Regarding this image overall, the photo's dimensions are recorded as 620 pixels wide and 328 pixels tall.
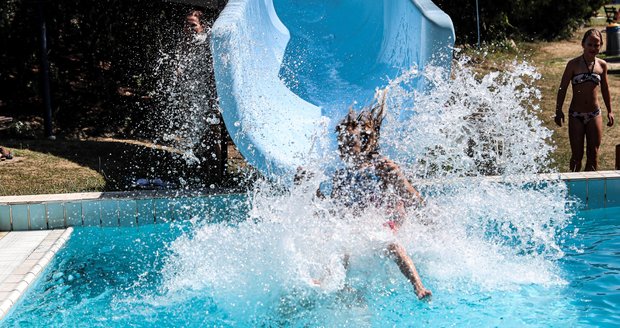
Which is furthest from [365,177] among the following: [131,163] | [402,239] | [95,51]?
[95,51]

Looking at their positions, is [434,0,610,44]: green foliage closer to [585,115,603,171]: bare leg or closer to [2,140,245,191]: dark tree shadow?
[585,115,603,171]: bare leg

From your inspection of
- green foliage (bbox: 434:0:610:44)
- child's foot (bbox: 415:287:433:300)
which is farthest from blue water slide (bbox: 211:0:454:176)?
green foliage (bbox: 434:0:610:44)

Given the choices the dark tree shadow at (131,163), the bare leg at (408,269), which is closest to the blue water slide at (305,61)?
the dark tree shadow at (131,163)

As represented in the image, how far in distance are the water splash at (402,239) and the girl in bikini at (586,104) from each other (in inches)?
32.0

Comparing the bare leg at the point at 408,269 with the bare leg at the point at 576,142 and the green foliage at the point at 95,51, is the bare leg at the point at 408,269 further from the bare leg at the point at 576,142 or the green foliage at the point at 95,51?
the green foliage at the point at 95,51

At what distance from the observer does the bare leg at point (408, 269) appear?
390 cm

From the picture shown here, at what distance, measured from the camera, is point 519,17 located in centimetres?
1315

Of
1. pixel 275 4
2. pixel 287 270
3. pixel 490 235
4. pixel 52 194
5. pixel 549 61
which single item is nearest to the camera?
pixel 287 270

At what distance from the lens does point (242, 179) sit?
656cm

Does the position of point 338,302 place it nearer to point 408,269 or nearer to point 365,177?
point 408,269

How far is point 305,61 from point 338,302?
476cm

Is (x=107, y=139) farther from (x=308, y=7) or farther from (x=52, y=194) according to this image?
(x=308, y=7)

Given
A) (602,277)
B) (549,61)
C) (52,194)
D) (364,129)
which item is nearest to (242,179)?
(52,194)

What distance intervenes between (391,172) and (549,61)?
325 inches
